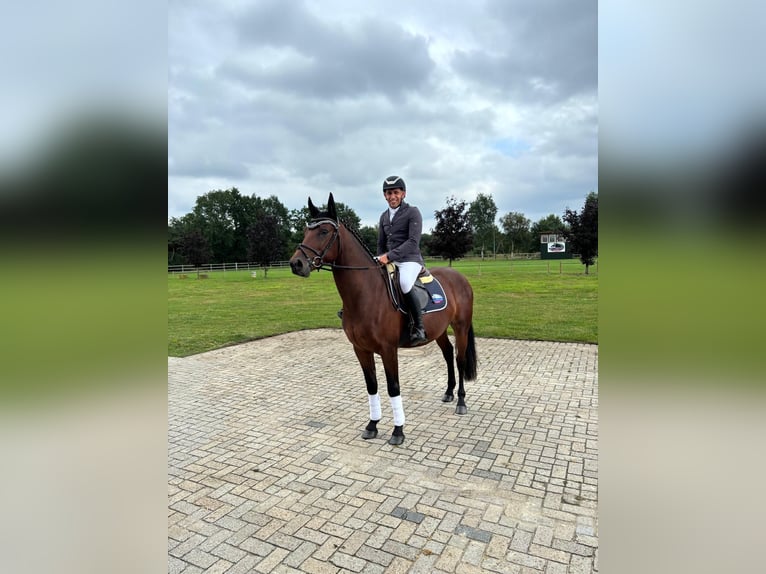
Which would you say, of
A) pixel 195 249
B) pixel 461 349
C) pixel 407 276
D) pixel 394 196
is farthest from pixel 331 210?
pixel 195 249

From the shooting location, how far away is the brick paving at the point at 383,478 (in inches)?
118

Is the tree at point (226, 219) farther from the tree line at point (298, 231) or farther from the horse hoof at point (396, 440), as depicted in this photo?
the horse hoof at point (396, 440)

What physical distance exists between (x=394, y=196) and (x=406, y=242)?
581 millimetres

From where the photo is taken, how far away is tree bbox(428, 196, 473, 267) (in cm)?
3045

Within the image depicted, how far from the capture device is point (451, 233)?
A: 3041cm

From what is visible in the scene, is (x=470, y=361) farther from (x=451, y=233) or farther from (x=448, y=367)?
(x=451, y=233)

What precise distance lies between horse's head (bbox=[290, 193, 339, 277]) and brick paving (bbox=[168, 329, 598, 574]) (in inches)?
83.1

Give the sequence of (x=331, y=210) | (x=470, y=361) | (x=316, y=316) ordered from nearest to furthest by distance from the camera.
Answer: (x=331, y=210), (x=470, y=361), (x=316, y=316)

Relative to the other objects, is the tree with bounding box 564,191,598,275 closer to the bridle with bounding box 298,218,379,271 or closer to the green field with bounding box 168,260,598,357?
the green field with bounding box 168,260,598,357
